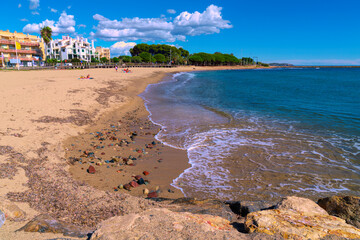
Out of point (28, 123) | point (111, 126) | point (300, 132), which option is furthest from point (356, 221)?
point (28, 123)

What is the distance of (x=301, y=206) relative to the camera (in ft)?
11.7

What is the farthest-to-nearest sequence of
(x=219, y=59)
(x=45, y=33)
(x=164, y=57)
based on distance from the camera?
(x=219, y=59) < (x=164, y=57) < (x=45, y=33)

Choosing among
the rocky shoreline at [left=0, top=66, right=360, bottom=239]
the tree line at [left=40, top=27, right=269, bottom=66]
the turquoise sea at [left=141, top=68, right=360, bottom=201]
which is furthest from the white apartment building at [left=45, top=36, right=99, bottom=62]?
the rocky shoreline at [left=0, top=66, right=360, bottom=239]

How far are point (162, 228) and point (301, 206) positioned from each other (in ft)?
7.70

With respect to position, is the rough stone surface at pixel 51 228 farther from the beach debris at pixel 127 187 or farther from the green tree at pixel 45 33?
the green tree at pixel 45 33

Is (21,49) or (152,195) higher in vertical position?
Answer: (21,49)

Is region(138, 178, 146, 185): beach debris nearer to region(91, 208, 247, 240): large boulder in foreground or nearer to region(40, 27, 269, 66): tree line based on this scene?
region(91, 208, 247, 240): large boulder in foreground

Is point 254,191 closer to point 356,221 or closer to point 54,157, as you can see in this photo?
point 356,221

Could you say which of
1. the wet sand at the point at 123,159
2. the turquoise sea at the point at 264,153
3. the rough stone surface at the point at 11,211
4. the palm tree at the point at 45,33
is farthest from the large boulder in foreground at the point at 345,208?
the palm tree at the point at 45,33

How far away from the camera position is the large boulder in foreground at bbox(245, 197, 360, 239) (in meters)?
2.76

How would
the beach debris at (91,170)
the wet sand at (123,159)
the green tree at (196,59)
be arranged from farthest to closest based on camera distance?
the green tree at (196,59), the beach debris at (91,170), the wet sand at (123,159)

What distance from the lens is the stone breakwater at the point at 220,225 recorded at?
2734mm

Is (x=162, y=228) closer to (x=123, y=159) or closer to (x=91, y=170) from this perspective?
(x=91, y=170)

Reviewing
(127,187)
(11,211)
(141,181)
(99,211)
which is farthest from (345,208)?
(11,211)
